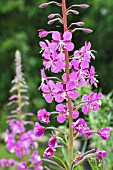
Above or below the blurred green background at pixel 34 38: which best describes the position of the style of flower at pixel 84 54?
below

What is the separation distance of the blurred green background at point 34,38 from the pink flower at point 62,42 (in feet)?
30.6

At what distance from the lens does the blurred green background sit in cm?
1165

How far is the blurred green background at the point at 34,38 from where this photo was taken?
11648 millimetres

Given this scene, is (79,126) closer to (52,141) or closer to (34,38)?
(52,141)

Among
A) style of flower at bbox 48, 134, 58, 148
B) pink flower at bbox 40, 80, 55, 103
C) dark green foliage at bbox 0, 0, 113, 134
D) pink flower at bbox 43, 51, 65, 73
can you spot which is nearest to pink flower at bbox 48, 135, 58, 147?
style of flower at bbox 48, 134, 58, 148

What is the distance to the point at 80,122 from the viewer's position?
208 cm

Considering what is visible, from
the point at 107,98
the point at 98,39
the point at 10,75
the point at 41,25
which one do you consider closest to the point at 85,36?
the point at 98,39

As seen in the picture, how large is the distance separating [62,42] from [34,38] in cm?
1068

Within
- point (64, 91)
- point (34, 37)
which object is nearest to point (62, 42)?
point (64, 91)

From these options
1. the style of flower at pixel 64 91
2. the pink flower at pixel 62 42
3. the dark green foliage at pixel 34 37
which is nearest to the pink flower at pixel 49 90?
the style of flower at pixel 64 91

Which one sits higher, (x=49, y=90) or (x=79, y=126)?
(x=49, y=90)

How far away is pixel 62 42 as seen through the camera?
1.96 m

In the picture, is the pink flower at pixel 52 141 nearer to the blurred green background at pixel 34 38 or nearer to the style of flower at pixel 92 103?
the style of flower at pixel 92 103

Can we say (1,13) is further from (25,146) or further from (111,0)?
(25,146)
